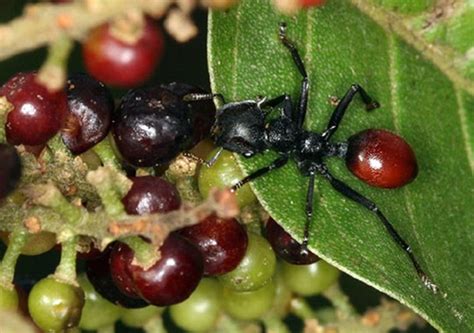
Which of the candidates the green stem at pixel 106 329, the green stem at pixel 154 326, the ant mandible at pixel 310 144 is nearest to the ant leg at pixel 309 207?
the ant mandible at pixel 310 144

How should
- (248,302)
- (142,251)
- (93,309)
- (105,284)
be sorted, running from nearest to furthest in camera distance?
(142,251) → (105,284) → (93,309) → (248,302)

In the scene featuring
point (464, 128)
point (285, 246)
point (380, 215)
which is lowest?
point (285, 246)

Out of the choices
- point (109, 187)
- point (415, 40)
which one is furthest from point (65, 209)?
point (415, 40)

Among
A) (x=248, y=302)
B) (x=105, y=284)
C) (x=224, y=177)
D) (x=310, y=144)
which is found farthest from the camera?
(x=310, y=144)

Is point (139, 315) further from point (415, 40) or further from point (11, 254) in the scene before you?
point (415, 40)

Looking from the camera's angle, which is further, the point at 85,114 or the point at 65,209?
the point at 85,114

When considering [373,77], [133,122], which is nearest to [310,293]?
[373,77]

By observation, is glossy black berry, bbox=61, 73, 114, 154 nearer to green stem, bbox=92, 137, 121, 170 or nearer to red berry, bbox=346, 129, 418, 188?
green stem, bbox=92, 137, 121, 170
